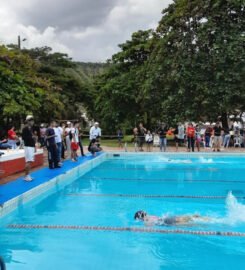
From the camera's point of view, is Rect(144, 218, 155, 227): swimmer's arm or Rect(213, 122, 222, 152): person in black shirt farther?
Rect(213, 122, 222, 152): person in black shirt

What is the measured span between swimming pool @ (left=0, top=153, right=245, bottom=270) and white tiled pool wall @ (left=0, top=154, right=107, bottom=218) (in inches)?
5.4

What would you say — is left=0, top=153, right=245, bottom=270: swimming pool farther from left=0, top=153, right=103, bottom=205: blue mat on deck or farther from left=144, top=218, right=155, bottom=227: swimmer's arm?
left=0, top=153, right=103, bottom=205: blue mat on deck

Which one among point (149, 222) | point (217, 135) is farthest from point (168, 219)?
point (217, 135)

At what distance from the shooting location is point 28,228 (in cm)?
712

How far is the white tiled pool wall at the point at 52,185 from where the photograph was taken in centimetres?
792

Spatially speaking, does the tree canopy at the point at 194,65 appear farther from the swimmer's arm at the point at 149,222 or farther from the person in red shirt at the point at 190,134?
the swimmer's arm at the point at 149,222

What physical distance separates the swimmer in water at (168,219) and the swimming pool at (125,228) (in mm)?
153

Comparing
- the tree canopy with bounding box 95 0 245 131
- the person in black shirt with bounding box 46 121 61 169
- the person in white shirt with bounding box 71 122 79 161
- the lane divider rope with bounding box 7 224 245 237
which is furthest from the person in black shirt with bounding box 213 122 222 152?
the lane divider rope with bounding box 7 224 245 237

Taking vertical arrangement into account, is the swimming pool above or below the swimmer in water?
below

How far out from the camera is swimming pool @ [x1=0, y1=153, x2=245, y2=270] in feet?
18.5

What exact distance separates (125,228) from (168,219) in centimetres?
92

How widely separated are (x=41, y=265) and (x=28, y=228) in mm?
1801

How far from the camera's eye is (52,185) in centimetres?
1066

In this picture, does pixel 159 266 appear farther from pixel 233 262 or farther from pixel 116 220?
pixel 116 220
